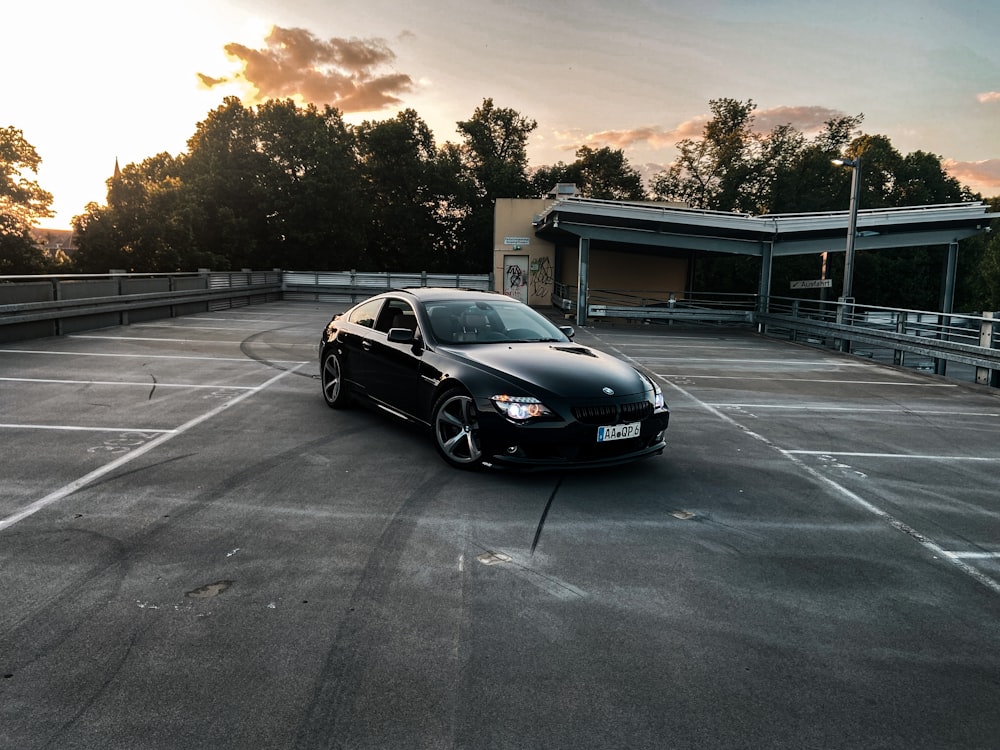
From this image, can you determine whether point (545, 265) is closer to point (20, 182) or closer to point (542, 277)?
point (542, 277)

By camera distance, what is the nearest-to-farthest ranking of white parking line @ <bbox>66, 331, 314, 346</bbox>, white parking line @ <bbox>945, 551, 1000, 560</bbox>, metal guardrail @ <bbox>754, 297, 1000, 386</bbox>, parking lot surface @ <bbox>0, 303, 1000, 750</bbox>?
parking lot surface @ <bbox>0, 303, 1000, 750</bbox>, white parking line @ <bbox>945, 551, 1000, 560</bbox>, metal guardrail @ <bbox>754, 297, 1000, 386</bbox>, white parking line @ <bbox>66, 331, 314, 346</bbox>

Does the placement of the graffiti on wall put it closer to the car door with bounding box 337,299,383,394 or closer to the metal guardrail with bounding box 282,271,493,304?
the metal guardrail with bounding box 282,271,493,304

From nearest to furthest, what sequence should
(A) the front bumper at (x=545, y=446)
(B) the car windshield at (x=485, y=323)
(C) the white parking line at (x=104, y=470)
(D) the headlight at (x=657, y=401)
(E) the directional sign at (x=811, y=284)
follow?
(C) the white parking line at (x=104, y=470) < (A) the front bumper at (x=545, y=446) < (D) the headlight at (x=657, y=401) < (B) the car windshield at (x=485, y=323) < (E) the directional sign at (x=811, y=284)

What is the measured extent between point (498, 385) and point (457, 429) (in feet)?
1.95

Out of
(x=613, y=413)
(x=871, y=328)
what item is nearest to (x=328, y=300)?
(x=871, y=328)

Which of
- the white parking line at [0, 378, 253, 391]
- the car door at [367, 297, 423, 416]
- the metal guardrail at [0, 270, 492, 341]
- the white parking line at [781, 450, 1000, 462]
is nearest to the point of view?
the car door at [367, 297, 423, 416]

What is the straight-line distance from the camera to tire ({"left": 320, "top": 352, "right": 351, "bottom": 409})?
8.45 meters

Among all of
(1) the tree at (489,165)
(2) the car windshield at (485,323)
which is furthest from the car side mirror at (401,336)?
(1) the tree at (489,165)

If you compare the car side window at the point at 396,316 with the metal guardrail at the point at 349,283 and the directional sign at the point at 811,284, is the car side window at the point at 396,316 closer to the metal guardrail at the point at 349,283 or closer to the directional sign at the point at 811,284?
the directional sign at the point at 811,284

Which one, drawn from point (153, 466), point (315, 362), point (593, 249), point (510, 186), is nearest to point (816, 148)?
point (510, 186)

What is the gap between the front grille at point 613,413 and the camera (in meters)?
5.73

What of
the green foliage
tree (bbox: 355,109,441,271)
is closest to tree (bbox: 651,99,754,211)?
the green foliage

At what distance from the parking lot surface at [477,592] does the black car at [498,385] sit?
31cm

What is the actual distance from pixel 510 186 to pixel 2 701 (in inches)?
2101
